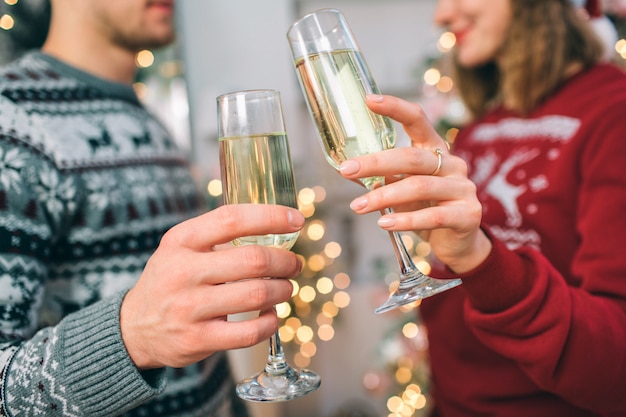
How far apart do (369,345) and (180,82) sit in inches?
90.4

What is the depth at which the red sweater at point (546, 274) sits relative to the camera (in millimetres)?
848

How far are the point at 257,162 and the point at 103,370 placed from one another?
1.13ft

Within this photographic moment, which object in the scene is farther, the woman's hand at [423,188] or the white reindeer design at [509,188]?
the white reindeer design at [509,188]

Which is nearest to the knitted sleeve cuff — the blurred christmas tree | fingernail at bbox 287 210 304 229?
fingernail at bbox 287 210 304 229

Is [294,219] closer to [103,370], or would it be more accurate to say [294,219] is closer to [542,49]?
[103,370]

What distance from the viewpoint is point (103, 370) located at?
0.71 m

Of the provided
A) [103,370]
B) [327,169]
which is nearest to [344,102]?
[103,370]

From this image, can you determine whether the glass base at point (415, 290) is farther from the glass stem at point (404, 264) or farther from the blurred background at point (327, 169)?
the blurred background at point (327, 169)

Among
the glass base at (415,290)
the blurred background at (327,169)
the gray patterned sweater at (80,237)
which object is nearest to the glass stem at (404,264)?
the glass base at (415,290)

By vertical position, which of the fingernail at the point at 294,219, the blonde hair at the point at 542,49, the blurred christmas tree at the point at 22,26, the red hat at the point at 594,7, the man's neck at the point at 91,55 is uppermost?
the blurred christmas tree at the point at 22,26

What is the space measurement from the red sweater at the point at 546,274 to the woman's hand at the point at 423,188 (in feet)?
0.23

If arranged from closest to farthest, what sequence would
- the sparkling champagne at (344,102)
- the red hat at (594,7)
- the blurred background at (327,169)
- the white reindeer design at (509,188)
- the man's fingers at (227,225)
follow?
Result: the man's fingers at (227,225) < the sparkling champagne at (344,102) < the white reindeer design at (509,188) < the red hat at (594,7) < the blurred background at (327,169)

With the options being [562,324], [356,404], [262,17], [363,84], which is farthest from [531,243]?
[262,17]

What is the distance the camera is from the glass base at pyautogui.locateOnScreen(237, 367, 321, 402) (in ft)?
2.36
